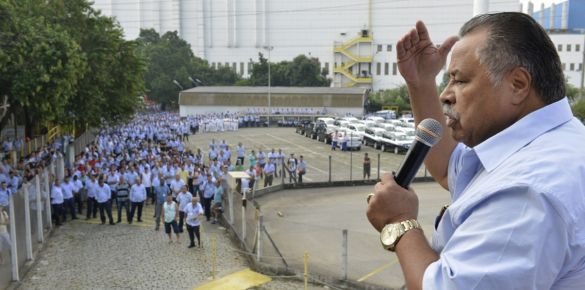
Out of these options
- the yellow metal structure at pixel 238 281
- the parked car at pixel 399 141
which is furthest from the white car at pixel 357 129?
the yellow metal structure at pixel 238 281

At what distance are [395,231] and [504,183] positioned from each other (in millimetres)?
440

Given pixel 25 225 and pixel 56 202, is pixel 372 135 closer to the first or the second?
pixel 56 202

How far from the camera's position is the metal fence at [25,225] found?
9.91 metres

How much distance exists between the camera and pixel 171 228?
45.4 feet

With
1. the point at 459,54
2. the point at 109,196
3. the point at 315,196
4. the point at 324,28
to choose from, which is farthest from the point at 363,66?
the point at 459,54

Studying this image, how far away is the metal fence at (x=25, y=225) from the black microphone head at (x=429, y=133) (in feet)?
31.6

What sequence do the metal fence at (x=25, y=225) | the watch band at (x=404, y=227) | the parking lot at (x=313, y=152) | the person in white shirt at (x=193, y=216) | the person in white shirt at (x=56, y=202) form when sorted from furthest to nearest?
the parking lot at (x=313, y=152) < the person in white shirt at (x=56, y=202) < the person in white shirt at (x=193, y=216) < the metal fence at (x=25, y=225) < the watch band at (x=404, y=227)

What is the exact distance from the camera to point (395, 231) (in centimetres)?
154

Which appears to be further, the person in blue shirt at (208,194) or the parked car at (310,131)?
the parked car at (310,131)

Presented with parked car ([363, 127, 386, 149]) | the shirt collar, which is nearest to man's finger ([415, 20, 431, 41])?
the shirt collar

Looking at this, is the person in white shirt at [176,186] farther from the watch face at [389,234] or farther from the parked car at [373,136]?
the parked car at [373,136]

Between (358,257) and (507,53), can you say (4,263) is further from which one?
(507,53)

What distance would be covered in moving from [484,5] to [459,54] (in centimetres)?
863

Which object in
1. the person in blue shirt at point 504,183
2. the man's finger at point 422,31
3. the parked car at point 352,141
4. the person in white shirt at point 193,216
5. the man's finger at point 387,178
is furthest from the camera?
the parked car at point 352,141
